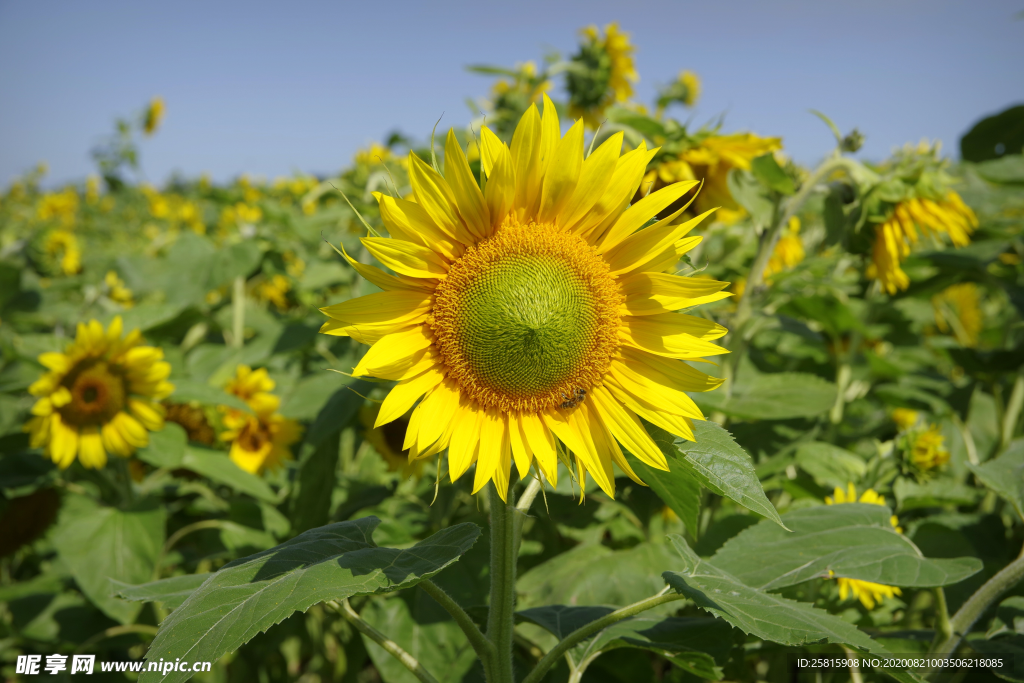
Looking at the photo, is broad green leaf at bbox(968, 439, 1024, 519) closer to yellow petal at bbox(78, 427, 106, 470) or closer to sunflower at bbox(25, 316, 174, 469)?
sunflower at bbox(25, 316, 174, 469)

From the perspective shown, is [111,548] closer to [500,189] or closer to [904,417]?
[500,189]

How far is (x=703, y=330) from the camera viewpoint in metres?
1.20

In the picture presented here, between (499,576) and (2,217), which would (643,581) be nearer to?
(499,576)

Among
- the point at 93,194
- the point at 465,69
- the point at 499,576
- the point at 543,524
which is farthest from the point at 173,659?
the point at 93,194

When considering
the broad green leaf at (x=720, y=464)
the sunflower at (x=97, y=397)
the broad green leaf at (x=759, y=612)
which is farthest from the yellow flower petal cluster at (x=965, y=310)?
the sunflower at (x=97, y=397)

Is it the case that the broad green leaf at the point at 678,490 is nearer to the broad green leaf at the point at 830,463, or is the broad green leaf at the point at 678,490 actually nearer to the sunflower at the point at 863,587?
the sunflower at the point at 863,587

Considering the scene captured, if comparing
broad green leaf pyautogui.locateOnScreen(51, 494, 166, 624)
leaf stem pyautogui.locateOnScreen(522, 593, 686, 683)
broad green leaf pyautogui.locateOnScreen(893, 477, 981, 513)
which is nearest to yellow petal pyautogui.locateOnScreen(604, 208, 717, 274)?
leaf stem pyautogui.locateOnScreen(522, 593, 686, 683)

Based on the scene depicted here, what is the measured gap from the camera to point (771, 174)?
1.85 metres

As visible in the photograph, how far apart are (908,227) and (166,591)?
82.9 inches

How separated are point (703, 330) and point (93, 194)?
13.2 metres

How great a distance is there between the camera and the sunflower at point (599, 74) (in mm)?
3602

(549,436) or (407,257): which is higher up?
(407,257)

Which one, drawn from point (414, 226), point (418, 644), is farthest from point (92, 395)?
point (414, 226)

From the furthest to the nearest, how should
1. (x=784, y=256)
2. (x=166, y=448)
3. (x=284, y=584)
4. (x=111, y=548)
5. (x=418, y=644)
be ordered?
(x=784, y=256)
(x=166, y=448)
(x=111, y=548)
(x=418, y=644)
(x=284, y=584)
